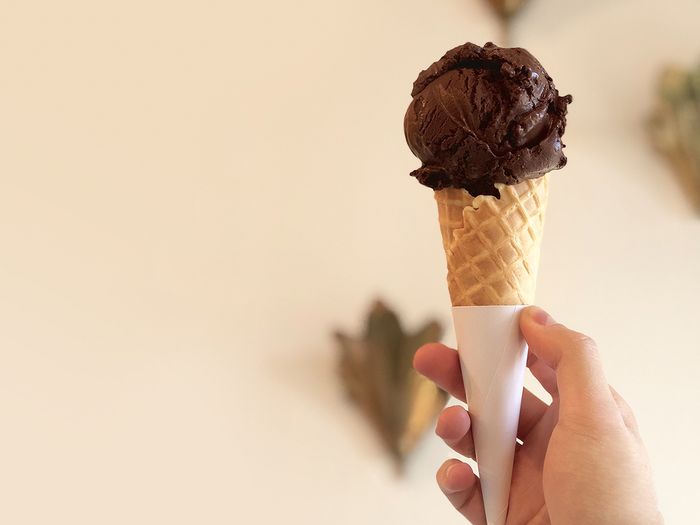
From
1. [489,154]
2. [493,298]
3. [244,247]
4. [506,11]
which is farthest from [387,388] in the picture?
[506,11]

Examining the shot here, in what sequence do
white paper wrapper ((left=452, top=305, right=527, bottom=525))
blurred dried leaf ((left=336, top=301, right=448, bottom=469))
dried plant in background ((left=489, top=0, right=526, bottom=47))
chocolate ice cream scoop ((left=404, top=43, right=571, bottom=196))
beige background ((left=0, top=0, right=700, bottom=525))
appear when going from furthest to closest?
1. dried plant in background ((left=489, top=0, right=526, bottom=47))
2. blurred dried leaf ((left=336, top=301, right=448, bottom=469))
3. beige background ((left=0, top=0, right=700, bottom=525))
4. white paper wrapper ((left=452, top=305, right=527, bottom=525))
5. chocolate ice cream scoop ((left=404, top=43, right=571, bottom=196))

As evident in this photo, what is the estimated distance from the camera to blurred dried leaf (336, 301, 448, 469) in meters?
1.67

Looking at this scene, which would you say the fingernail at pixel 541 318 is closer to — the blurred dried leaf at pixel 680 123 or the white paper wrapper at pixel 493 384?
the white paper wrapper at pixel 493 384

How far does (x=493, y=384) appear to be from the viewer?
42.6 inches

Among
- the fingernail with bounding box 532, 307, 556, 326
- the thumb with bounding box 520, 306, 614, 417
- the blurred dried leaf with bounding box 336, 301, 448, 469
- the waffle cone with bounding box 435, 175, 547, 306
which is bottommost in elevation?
the blurred dried leaf with bounding box 336, 301, 448, 469

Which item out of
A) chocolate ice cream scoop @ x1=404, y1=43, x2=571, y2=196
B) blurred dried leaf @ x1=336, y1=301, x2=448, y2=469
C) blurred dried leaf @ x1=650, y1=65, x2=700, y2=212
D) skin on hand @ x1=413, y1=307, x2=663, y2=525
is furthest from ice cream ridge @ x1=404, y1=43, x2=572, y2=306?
blurred dried leaf @ x1=650, y1=65, x2=700, y2=212

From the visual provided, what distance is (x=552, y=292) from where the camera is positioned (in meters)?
1.79

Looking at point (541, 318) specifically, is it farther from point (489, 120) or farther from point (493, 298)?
point (489, 120)

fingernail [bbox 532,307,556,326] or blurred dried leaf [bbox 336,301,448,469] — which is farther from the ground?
fingernail [bbox 532,307,556,326]

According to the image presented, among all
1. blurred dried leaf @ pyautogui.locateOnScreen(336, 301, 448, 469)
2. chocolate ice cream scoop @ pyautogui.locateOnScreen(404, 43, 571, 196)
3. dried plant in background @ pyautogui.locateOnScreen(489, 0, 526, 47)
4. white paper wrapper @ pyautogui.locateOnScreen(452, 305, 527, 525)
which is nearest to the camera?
chocolate ice cream scoop @ pyautogui.locateOnScreen(404, 43, 571, 196)

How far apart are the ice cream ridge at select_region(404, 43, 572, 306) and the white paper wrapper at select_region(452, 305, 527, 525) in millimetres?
35

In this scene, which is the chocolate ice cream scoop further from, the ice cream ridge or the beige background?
the beige background

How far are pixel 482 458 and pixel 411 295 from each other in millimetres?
658

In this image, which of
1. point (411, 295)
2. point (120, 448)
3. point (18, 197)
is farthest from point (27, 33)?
point (411, 295)
